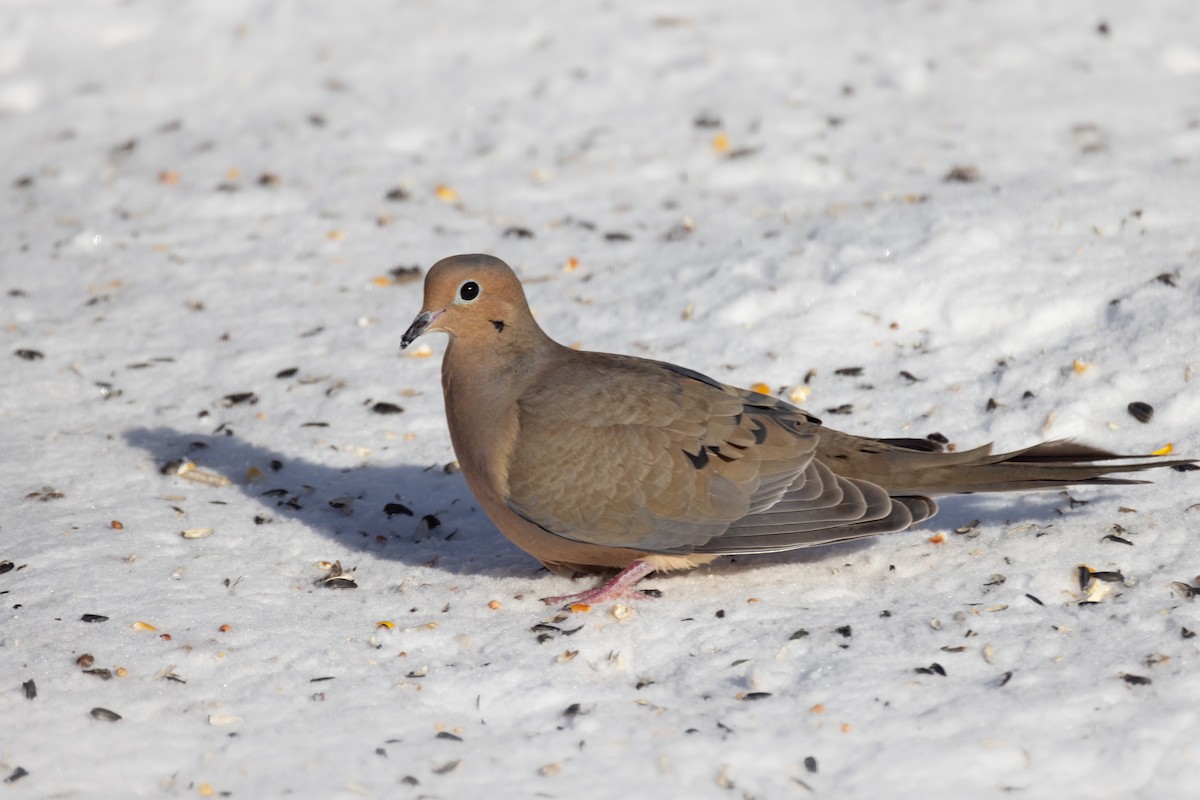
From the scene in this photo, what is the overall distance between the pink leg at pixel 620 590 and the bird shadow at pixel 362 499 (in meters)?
0.33

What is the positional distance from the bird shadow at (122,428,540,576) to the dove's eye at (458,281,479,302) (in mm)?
928

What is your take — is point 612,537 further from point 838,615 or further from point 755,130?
point 755,130

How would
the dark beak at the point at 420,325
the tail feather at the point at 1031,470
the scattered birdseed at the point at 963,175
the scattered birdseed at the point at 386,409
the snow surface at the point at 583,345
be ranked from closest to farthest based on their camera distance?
the snow surface at the point at 583,345 < the tail feather at the point at 1031,470 < the dark beak at the point at 420,325 < the scattered birdseed at the point at 386,409 < the scattered birdseed at the point at 963,175

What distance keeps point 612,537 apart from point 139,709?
1.46 meters

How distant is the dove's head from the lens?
4.44 m

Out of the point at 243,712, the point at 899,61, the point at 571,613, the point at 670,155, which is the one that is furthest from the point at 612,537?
the point at 899,61

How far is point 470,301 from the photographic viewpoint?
14.7ft

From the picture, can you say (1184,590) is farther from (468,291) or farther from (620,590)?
(468,291)

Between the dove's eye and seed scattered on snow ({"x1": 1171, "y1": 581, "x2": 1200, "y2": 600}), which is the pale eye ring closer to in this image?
the dove's eye

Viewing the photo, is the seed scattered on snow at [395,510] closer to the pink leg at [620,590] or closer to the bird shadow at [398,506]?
the bird shadow at [398,506]

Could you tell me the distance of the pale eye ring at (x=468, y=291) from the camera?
445 centimetres

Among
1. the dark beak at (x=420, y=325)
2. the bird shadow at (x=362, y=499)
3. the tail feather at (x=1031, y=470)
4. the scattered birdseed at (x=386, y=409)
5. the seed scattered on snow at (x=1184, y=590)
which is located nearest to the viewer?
the seed scattered on snow at (x=1184, y=590)

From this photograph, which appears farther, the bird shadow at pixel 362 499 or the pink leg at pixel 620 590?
the bird shadow at pixel 362 499

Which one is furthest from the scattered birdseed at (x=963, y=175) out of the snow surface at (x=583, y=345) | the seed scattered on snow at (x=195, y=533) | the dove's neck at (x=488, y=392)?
the seed scattered on snow at (x=195, y=533)
